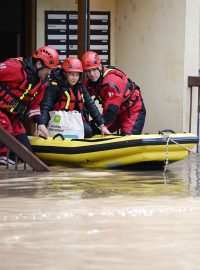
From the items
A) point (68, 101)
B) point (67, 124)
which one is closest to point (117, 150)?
point (67, 124)

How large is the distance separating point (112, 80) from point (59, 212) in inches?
195

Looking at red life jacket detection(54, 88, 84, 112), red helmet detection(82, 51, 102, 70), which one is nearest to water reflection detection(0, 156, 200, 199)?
red life jacket detection(54, 88, 84, 112)

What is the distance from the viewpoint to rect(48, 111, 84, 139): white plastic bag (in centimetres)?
1115

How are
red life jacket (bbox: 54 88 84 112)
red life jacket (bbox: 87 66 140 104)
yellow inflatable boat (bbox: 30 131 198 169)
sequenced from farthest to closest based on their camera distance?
red life jacket (bbox: 87 66 140 104), red life jacket (bbox: 54 88 84 112), yellow inflatable boat (bbox: 30 131 198 169)

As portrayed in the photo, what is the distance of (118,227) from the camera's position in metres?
6.43

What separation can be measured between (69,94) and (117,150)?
120 centimetres

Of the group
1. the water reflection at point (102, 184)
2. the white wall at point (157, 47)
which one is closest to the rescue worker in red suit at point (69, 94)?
the water reflection at point (102, 184)

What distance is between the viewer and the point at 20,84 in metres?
10.8

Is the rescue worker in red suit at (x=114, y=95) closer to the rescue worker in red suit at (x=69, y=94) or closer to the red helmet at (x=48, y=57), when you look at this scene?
the rescue worker in red suit at (x=69, y=94)

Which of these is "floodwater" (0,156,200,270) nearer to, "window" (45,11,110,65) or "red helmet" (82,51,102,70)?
"red helmet" (82,51,102,70)

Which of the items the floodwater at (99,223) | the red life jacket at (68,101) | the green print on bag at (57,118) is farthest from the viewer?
the red life jacket at (68,101)

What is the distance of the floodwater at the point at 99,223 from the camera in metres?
5.46

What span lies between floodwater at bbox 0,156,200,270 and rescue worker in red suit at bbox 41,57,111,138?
1.76 m

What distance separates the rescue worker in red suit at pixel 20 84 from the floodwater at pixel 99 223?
4.58 feet
